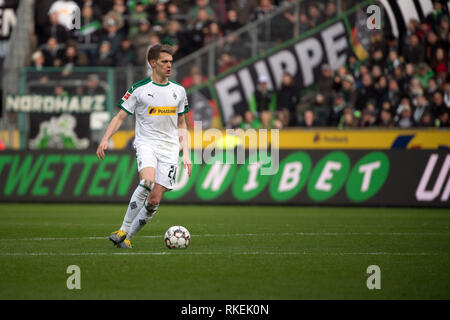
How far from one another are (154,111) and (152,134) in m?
0.29

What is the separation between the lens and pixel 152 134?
37.3 ft

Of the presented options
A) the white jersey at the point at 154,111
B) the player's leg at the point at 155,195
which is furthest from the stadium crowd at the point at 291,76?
the player's leg at the point at 155,195

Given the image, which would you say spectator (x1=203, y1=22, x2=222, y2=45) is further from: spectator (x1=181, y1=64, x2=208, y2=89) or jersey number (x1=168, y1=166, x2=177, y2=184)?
jersey number (x1=168, y1=166, x2=177, y2=184)

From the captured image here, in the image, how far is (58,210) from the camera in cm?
1906

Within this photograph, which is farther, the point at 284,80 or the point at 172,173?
the point at 284,80

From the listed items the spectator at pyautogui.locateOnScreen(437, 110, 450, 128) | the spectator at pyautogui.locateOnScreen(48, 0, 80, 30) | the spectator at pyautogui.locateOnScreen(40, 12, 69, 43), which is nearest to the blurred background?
the spectator at pyautogui.locateOnScreen(437, 110, 450, 128)

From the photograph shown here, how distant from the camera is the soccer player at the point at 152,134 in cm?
1120

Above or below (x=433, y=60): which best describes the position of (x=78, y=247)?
below

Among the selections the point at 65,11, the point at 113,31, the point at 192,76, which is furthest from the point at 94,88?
the point at 65,11

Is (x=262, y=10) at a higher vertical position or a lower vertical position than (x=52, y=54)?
higher

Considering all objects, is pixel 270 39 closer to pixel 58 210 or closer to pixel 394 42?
pixel 394 42

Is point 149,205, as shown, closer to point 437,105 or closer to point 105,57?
point 437,105

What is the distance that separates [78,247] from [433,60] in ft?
44.1

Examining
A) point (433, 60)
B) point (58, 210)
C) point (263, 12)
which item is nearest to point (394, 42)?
point (433, 60)
